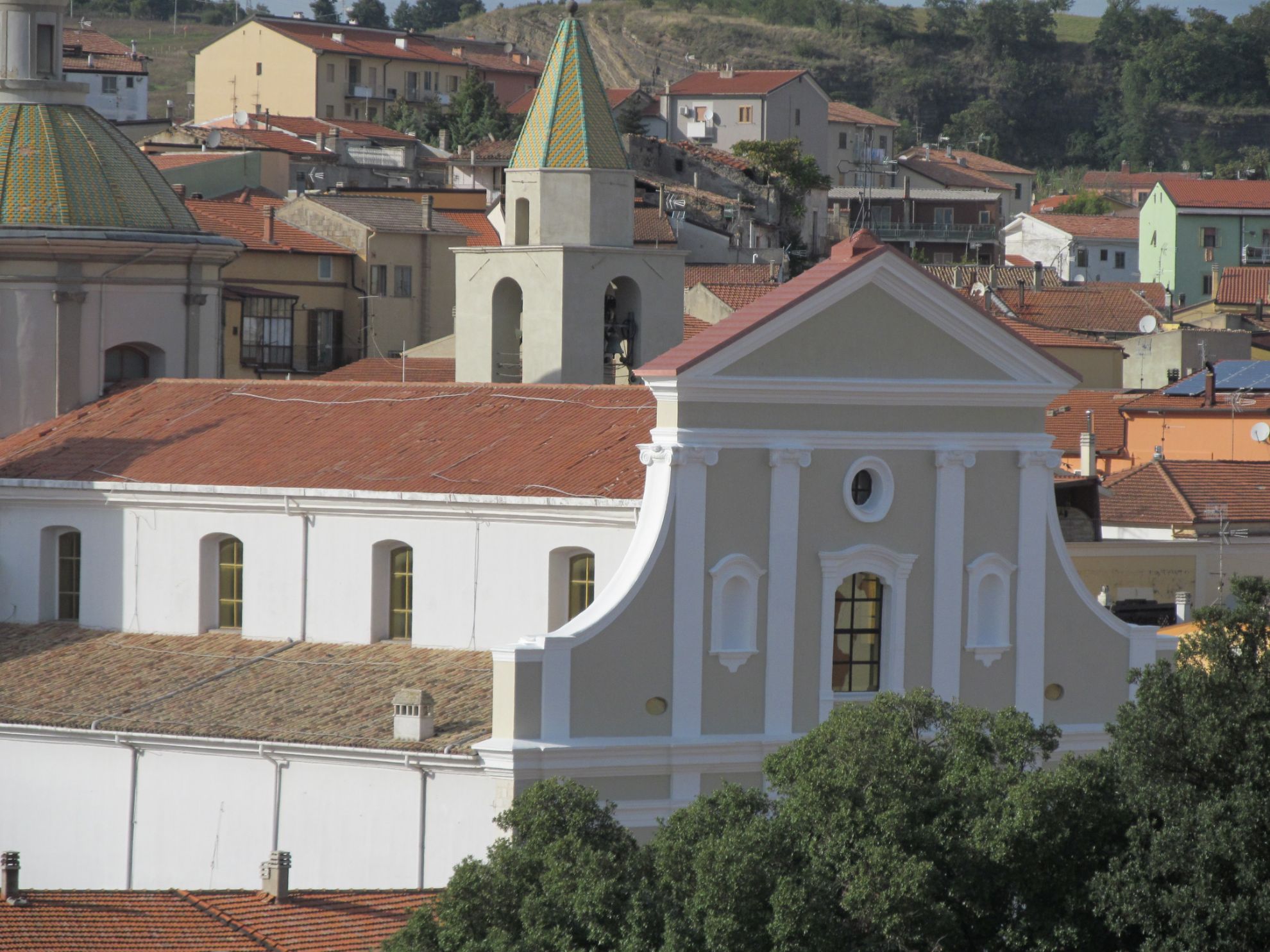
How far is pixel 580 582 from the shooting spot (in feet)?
109

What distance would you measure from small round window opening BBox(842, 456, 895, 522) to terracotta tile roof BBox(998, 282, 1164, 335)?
4734 cm

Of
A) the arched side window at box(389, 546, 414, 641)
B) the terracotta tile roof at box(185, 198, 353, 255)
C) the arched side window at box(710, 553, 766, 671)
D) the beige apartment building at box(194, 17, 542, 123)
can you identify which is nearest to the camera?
the arched side window at box(710, 553, 766, 671)

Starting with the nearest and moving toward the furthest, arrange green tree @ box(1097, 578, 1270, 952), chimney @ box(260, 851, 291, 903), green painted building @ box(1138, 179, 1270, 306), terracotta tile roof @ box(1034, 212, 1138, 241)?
1. green tree @ box(1097, 578, 1270, 952)
2. chimney @ box(260, 851, 291, 903)
3. green painted building @ box(1138, 179, 1270, 306)
4. terracotta tile roof @ box(1034, 212, 1138, 241)

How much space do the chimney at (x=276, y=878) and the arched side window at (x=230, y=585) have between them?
801cm

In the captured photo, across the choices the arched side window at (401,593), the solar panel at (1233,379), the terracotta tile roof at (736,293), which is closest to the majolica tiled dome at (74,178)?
the arched side window at (401,593)

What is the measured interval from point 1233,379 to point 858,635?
3194 centimetres

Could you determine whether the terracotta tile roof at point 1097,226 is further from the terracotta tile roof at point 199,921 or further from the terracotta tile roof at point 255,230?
the terracotta tile roof at point 199,921

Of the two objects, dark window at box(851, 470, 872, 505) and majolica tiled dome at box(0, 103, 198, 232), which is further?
majolica tiled dome at box(0, 103, 198, 232)

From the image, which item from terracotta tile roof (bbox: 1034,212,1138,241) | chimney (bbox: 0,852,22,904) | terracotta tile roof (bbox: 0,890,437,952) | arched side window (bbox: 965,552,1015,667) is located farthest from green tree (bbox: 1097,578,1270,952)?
terracotta tile roof (bbox: 1034,212,1138,241)

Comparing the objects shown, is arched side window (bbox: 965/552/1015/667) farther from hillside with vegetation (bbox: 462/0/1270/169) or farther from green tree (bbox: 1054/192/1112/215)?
hillside with vegetation (bbox: 462/0/1270/169)

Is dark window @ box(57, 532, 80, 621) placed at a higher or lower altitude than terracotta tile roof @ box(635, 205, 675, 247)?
lower

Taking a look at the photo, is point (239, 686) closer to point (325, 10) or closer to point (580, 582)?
point (580, 582)

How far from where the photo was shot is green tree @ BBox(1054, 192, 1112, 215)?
131 metres

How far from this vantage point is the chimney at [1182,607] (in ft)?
153
